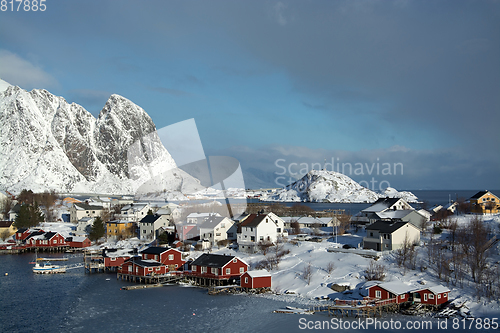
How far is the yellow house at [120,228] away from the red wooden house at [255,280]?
3584 centimetres

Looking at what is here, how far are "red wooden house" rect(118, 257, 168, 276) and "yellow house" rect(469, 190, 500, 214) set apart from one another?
42.7 metres

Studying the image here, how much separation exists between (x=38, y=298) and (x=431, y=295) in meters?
27.4

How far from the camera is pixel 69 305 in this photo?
2831 centimetres

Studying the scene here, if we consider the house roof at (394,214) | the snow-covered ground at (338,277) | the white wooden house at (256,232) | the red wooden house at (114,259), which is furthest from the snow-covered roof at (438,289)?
the red wooden house at (114,259)

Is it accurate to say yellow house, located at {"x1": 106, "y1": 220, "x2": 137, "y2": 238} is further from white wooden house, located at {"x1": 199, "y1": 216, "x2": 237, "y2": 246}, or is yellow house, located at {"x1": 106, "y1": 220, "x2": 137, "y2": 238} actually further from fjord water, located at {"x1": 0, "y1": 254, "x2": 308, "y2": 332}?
fjord water, located at {"x1": 0, "y1": 254, "x2": 308, "y2": 332}

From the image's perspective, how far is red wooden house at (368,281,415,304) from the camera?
25.7 metres

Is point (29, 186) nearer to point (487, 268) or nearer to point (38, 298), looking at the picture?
point (38, 298)

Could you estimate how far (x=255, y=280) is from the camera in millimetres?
31203

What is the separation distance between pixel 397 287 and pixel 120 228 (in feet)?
158

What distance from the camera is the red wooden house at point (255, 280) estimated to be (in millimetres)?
31188

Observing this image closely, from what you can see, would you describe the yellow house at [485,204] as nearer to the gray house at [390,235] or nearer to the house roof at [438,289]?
the gray house at [390,235]

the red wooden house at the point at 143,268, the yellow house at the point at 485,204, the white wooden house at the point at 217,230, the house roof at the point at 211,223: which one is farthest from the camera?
the yellow house at the point at 485,204

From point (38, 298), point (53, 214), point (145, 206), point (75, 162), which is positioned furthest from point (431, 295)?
point (75, 162)

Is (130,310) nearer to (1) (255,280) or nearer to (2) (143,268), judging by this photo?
(1) (255,280)
